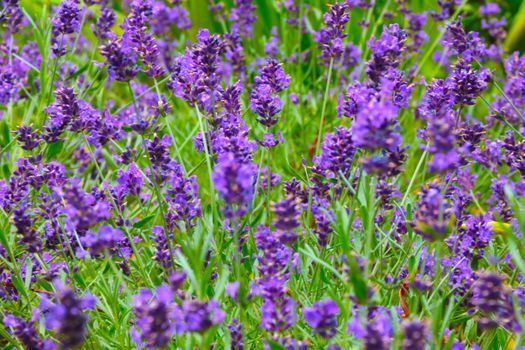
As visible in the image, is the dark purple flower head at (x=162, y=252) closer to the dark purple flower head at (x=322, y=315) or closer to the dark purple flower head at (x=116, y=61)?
Result: the dark purple flower head at (x=116, y=61)

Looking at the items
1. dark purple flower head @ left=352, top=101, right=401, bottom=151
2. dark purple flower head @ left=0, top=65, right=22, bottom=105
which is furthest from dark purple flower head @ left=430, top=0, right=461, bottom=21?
dark purple flower head @ left=352, top=101, right=401, bottom=151

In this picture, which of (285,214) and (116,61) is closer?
(285,214)

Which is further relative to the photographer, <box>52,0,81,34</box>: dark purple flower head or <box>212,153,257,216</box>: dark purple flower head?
<box>52,0,81,34</box>: dark purple flower head

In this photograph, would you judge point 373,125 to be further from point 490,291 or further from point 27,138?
point 27,138

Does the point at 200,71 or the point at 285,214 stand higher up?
the point at 200,71

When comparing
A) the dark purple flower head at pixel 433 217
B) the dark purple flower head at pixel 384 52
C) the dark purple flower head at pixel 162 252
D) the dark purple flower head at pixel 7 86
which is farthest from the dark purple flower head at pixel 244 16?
A: the dark purple flower head at pixel 433 217

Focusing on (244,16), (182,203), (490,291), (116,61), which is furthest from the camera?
(244,16)

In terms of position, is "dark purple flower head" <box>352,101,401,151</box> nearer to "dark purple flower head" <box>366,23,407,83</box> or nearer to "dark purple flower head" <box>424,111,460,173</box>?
"dark purple flower head" <box>424,111,460,173</box>

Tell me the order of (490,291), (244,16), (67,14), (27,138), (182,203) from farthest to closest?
(244,16), (67,14), (27,138), (182,203), (490,291)

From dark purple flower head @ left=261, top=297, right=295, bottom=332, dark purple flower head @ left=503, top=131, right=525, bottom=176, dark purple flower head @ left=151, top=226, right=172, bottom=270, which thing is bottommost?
dark purple flower head @ left=151, top=226, right=172, bottom=270

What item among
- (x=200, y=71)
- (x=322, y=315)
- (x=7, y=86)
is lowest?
(x=322, y=315)

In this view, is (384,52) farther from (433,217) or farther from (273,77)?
(433,217)

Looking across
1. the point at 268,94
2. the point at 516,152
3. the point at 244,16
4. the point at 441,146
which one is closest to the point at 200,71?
the point at 268,94
